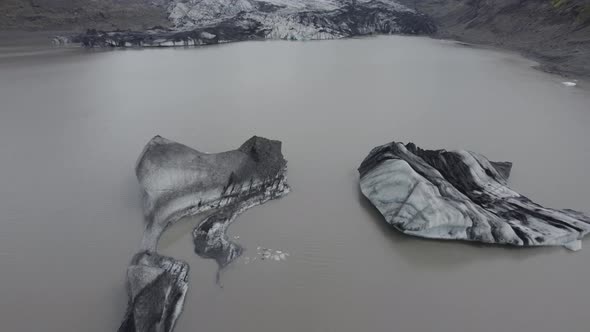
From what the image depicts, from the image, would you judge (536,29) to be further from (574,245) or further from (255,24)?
(574,245)

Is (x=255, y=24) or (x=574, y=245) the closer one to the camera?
(x=574, y=245)

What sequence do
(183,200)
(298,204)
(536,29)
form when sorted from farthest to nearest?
1. (536,29)
2. (298,204)
3. (183,200)

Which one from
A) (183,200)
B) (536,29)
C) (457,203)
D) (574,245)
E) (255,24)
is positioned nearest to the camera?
(574,245)

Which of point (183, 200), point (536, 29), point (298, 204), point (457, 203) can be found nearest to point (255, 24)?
point (536, 29)

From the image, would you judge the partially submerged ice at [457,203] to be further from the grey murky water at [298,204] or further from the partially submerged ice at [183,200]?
the partially submerged ice at [183,200]

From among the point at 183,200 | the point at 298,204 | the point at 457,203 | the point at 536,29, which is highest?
the point at 536,29

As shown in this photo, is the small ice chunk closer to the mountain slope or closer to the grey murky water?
the grey murky water

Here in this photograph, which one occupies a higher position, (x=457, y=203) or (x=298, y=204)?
(x=457, y=203)

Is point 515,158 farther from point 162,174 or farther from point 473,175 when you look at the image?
point 162,174
